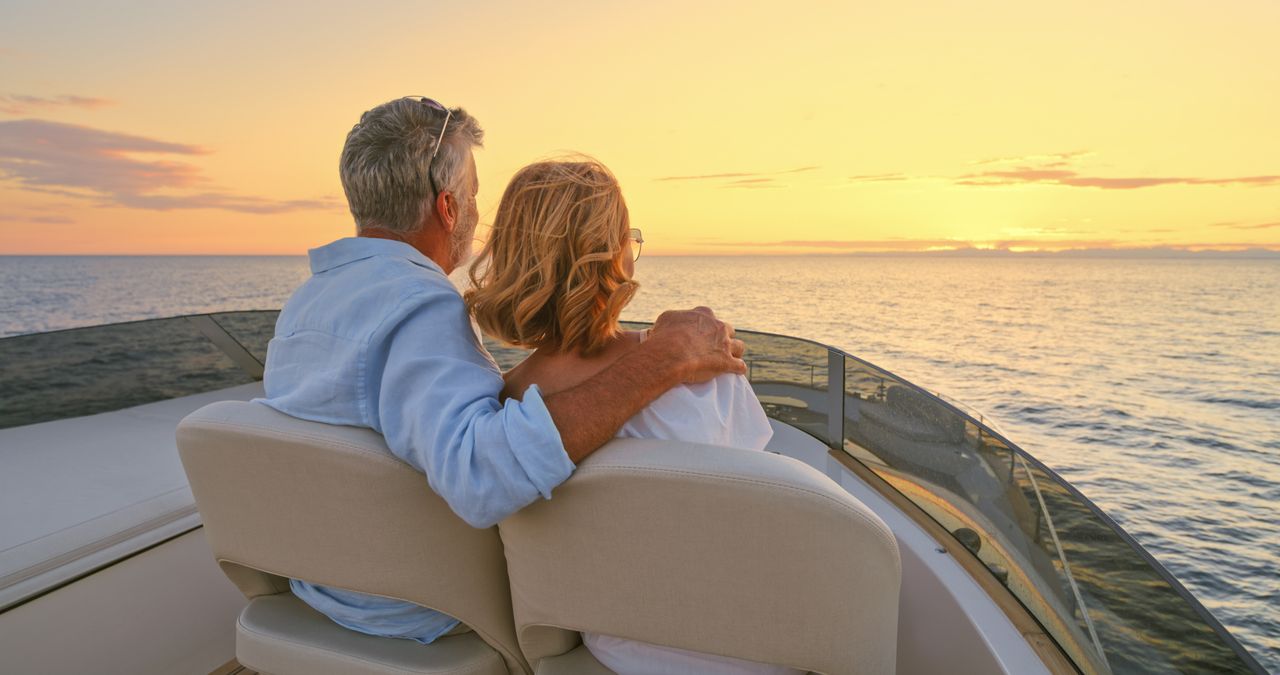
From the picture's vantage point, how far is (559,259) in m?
1.17

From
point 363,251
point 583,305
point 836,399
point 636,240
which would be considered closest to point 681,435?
point 583,305

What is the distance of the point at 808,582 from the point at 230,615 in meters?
1.97

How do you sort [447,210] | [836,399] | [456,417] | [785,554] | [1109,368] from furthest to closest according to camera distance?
1. [1109,368]
2. [836,399]
3. [447,210]
4. [456,417]
5. [785,554]

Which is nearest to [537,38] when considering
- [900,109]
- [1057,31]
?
[1057,31]

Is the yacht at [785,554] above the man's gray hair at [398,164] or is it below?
below

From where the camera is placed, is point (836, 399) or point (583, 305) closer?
point (583, 305)

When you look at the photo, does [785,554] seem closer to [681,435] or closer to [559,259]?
[681,435]

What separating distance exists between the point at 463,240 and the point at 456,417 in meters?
0.57

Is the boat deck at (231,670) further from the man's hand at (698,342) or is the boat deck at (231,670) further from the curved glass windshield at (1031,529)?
the curved glass windshield at (1031,529)

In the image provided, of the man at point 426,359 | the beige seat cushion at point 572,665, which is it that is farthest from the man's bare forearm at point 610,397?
the beige seat cushion at point 572,665

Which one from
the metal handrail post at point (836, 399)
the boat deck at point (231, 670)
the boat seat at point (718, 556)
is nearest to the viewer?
the boat seat at point (718, 556)

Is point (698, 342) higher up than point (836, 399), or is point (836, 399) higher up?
point (698, 342)

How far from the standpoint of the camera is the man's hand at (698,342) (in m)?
1.10

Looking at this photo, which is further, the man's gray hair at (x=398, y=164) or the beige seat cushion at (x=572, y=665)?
the man's gray hair at (x=398, y=164)
